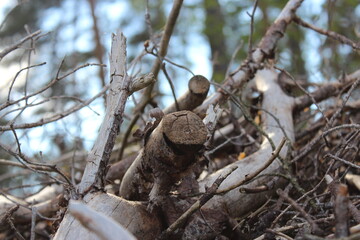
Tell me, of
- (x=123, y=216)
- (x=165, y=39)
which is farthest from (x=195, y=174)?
(x=165, y=39)

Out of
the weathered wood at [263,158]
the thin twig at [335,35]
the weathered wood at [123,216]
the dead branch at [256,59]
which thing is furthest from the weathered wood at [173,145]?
the thin twig at [335,35]

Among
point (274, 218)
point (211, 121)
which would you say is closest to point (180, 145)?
point (211, 121)

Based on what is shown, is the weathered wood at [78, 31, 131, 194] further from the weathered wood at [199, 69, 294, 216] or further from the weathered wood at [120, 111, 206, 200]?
the weathered wood at [199, 69, 294, 216]

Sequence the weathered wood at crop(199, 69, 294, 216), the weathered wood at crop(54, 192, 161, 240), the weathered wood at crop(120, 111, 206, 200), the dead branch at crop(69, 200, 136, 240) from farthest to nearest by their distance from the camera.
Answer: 1. the weathered wood at crop(199, 69, 294, 216)
2. the weathered wood at crop(54, 192, 161, 240)
3. the weathered wood at crop(120, 111, 206, 200)
4. the dead branch at crop(69, 200, 136, 240)

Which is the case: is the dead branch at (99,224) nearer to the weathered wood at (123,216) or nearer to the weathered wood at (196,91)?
the weathered wood at (123,216)

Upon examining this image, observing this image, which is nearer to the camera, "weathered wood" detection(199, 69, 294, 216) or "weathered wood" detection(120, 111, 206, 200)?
"weathered wood" detection(120, 111, 206, 200)

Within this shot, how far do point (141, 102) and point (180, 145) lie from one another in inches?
75.3

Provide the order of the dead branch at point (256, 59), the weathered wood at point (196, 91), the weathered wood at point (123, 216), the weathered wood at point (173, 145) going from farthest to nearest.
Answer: the dead branch at point (256, 59)
the weathered wood at point (196, 91)
the weathered wood at point (123, 216)
the weathered wood at point (173, 145)

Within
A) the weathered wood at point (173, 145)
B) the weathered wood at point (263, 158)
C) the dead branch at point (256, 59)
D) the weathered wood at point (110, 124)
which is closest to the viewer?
the weathered wood at point (173, 145)

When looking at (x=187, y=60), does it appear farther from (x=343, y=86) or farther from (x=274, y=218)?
(x=274, y=218)

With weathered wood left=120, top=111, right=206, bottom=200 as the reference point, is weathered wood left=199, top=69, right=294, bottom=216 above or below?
below

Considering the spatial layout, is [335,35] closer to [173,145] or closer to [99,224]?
[173,145]

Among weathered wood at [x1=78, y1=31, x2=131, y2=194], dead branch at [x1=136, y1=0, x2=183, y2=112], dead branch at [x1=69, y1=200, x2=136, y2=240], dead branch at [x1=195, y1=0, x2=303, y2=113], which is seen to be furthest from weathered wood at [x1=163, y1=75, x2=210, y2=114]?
dead branch at [x1=69, y1=200, x2=136, y2=240]

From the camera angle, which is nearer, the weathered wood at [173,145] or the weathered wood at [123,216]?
the weathered wood at [173,145]
